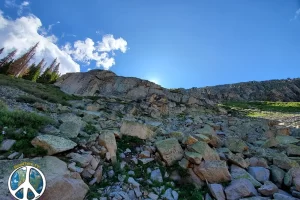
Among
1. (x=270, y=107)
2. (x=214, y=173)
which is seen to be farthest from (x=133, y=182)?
(x=270, y=107)

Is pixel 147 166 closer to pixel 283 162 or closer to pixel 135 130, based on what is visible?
pixel 135 130

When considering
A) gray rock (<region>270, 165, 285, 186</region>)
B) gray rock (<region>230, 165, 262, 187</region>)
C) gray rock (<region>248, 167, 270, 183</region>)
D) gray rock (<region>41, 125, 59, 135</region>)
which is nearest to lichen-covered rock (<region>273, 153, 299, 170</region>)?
gray rock (<region>270, 165, 285, 186</region>)

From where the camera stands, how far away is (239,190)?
280 inches

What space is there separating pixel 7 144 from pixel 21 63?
67716 mm

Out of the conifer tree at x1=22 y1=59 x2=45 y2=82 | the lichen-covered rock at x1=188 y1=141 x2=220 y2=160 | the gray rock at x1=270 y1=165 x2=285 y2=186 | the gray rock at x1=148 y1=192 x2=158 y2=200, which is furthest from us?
the conifer tree at x1=22 y1=59 x2=45 y2=82

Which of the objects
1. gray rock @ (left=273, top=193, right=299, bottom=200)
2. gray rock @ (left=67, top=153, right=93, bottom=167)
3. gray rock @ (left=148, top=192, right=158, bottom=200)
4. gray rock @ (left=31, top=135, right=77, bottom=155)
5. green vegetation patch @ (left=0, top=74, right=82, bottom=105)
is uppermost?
green vegetation patch @ (left=0, top=74, right=82, bottom=105)

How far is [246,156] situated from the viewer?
1006 centimetres

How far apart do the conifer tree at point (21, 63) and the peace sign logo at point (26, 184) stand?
6625cm

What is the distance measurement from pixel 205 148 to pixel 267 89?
75804 mm

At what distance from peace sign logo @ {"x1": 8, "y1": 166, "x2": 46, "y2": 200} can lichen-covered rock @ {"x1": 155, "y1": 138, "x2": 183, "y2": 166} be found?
16.3 feet

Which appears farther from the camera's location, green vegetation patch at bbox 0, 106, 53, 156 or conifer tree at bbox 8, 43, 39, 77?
conifer tree at bbox 8, 43, 39, 77

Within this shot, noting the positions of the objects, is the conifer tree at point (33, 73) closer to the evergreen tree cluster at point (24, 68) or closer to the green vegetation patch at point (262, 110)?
the evergreen tree cluster at point (24, 68)

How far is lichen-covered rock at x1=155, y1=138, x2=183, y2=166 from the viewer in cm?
882

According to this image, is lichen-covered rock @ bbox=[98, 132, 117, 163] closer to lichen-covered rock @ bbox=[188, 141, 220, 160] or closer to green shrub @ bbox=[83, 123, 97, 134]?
green shrub @ bbox=[83, 123, 97, 134]
